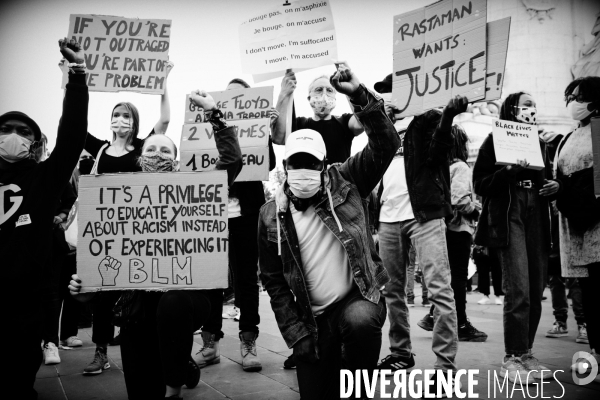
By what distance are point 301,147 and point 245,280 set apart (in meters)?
2.01

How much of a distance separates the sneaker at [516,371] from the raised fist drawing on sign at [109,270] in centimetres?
274

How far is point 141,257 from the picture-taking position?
308 centimetres

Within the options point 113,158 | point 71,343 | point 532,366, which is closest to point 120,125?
point 113,158

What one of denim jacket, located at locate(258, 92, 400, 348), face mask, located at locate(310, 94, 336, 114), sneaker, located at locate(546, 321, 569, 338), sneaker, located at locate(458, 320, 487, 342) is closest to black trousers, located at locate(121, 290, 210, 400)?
denim jacket, located at locate(258, 92, 400, 348)

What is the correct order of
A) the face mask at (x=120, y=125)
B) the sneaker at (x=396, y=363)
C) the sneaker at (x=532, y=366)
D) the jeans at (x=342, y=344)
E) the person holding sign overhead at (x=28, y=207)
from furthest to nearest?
the face mask at (x=120, y=125), the sneaker at (x=396, y=363), the sneaker at (x=532, y=366), the jeans at (x=342, y=344), the person holding sign overhead at (x=28, y=207)

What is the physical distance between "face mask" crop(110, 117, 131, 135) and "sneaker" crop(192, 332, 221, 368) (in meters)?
1.87

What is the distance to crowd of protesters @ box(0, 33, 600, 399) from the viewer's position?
2.60 metres

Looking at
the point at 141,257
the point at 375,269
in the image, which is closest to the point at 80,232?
the point at 141,257

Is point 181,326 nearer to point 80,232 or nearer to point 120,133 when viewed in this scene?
point 80,232

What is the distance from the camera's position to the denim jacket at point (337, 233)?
2658 millimetres

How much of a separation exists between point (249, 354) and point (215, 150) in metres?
1.85

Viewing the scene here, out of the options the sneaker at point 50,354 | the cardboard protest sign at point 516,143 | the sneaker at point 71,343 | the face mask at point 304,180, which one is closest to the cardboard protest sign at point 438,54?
the cardboard protest sign at point 516,143

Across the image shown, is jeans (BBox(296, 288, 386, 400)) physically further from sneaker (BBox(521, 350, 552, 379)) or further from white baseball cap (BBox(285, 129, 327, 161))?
sneaker (BBox(521, 350, 552, 379))

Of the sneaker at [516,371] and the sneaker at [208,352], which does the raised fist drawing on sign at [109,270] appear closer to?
the sneaker at [208,352]
